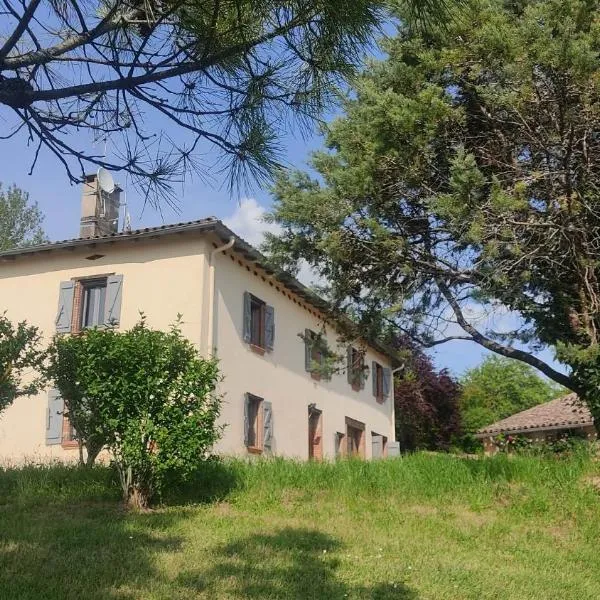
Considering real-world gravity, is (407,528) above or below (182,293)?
below

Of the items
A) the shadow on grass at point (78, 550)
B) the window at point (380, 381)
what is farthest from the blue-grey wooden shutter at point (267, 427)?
the shadow on grass at point (78, 550)

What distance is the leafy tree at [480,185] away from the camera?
884 centimetres

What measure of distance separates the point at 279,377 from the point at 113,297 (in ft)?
13.7

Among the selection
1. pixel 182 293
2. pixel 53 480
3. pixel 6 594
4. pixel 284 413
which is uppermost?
pixel 182 293

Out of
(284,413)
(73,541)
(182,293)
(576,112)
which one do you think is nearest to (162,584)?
(73,541)

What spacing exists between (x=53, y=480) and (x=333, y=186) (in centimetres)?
554

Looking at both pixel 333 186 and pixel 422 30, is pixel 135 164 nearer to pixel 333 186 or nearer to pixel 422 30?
pixel 422 30

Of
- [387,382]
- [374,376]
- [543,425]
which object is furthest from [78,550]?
[543,425]

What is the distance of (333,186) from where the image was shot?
420 inches

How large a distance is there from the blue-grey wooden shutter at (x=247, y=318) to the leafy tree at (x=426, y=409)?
1058 centimetres

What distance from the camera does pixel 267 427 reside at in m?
15.8

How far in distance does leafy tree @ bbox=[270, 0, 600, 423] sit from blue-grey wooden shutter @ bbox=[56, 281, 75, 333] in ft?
20.7

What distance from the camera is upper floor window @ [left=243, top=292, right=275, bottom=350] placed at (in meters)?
16.1

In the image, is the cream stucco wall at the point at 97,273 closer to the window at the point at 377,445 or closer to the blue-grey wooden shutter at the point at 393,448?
the window at the point at 377,445
